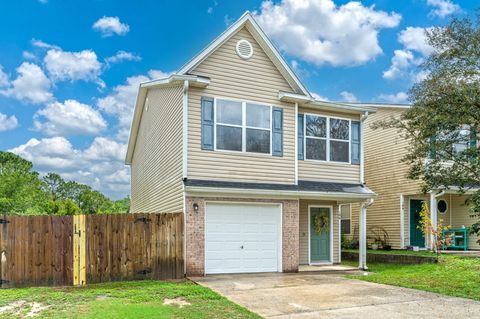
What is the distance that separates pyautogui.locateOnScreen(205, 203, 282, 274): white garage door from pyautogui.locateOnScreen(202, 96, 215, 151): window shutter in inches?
72.4

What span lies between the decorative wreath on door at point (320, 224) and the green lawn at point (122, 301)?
671 centimetres

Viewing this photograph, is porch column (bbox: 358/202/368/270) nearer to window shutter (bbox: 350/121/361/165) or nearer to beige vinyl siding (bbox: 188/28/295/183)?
window shutter (bbox: 350/121/361/165)

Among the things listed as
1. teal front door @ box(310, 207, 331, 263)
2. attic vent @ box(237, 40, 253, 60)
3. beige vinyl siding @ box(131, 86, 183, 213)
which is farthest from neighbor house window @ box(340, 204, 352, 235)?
attic vent @ box(237, 40, 253, 60)

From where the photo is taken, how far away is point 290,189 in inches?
538

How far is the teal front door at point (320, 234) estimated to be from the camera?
16.2 meters

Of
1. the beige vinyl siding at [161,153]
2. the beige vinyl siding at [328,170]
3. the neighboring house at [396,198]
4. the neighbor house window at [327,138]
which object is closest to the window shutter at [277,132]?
the beige vinyl siding at [328,170]

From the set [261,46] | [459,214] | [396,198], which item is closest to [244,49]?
[261,46]

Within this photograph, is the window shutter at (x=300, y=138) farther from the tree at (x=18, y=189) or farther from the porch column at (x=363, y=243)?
the tree at (x=18, y=189)

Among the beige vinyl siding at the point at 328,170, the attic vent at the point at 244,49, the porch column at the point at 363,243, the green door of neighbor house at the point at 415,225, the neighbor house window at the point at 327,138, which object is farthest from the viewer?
the green door of neighbor house at the point at 415,225

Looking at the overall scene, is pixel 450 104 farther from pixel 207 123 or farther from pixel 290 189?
pixel 207 123

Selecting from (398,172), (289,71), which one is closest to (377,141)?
(398,172)

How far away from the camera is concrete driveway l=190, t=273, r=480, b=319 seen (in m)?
7.74

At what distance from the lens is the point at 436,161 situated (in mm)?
11766

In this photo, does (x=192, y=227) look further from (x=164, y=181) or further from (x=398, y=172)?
(x=398, y=172)
